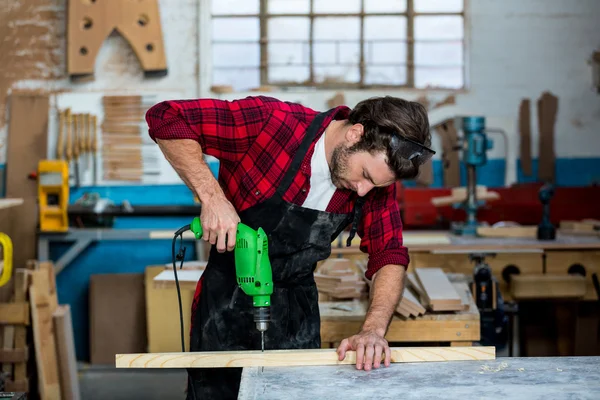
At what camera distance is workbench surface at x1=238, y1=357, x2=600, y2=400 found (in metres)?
1.76

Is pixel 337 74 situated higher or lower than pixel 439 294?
higher

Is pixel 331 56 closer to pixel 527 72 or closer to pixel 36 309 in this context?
pixel 527 72

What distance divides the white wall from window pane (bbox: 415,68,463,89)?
139 millimetres

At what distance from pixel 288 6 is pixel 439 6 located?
1.15 m

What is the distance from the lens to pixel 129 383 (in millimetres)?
5156

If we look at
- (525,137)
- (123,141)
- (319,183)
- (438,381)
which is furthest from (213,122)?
(525,137)

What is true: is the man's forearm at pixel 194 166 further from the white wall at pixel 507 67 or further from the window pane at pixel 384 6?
the window pane at pixel 384 6

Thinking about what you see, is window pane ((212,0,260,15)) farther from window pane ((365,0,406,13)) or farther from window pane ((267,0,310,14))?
window pane ((365,0,406,13))

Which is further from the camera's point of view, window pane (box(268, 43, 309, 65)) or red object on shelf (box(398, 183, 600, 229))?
window pane (box(268, 43, 309, 65))

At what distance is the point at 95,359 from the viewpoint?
5516 millimetres

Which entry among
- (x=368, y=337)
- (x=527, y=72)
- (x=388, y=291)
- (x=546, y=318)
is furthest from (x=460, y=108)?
(x=368, y=337)

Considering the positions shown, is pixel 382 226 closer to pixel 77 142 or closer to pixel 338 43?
pixel 338 43

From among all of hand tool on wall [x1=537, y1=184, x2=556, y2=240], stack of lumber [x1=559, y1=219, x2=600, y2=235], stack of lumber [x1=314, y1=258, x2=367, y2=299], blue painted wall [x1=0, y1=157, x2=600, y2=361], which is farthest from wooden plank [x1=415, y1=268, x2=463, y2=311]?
blue painted wall [x1=0, y1=157, x2=600, y2=361]

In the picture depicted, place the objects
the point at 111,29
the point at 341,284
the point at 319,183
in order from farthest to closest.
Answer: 1. the point at 111,29
2. the point at 341,284
3. the point at 319,183
